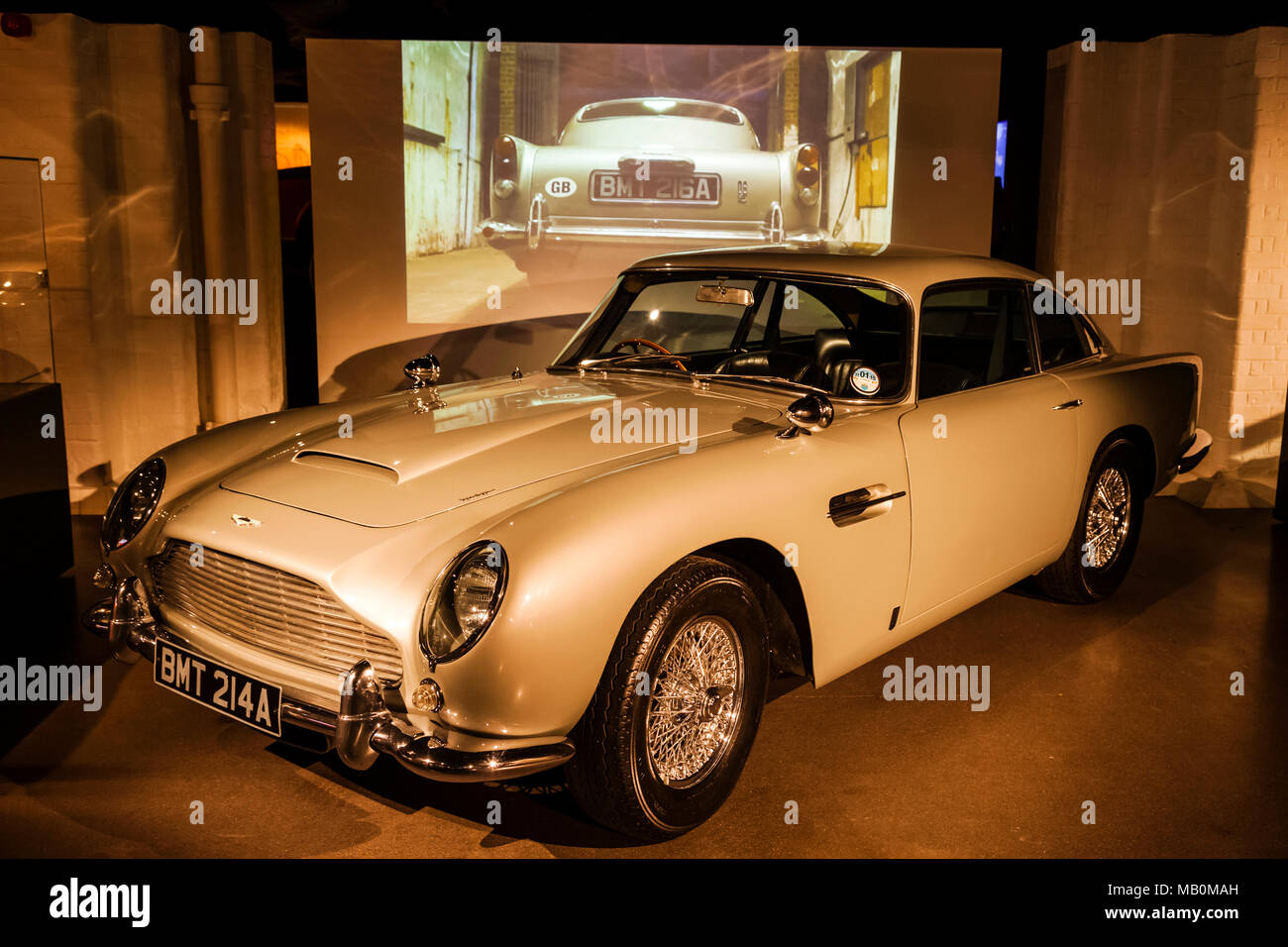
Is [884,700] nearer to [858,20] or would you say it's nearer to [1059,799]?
[1059,799]

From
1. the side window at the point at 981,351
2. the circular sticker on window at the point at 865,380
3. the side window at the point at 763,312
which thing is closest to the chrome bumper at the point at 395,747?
the circular sticker on window at the point at 865,380

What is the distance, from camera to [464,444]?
285 cm

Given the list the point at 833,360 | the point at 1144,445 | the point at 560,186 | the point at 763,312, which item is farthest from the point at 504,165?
the point at 1144,445

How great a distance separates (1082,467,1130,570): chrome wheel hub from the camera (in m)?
4.19

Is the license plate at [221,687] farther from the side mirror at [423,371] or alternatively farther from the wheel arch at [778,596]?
the side mirror at [423,371]

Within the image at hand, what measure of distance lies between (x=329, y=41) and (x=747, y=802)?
18.4 feet

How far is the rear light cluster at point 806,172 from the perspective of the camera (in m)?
6.75

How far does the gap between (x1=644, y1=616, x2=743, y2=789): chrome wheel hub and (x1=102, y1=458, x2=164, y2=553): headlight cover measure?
1436mm

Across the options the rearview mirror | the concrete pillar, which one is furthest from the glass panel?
the rearview mirror

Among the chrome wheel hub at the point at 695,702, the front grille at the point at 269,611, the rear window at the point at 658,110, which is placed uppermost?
the rear window at the point at 658,110

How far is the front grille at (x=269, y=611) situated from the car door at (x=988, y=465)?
1588mm

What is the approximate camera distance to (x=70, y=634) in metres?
3.94

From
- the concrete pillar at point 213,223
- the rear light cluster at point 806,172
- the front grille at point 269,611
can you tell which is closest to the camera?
the front grille at point 269,611
